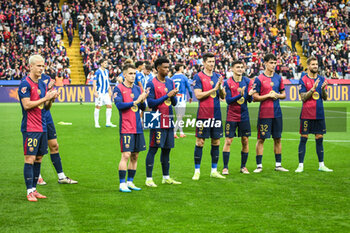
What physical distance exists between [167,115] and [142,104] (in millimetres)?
557

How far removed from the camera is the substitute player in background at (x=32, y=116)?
7562mm

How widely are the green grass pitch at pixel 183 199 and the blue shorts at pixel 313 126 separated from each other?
2.68ft

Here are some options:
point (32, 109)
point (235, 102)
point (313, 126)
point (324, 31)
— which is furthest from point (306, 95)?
point (324, 31)

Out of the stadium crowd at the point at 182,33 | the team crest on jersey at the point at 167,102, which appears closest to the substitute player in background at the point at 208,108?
the team crest on jersey at the point at 167,102

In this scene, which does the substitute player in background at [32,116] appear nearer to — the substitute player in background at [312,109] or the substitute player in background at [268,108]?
the substitute player in background at [268,108]

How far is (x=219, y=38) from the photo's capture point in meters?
39.2

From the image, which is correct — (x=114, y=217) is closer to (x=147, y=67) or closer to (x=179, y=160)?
(x=179, y=160)

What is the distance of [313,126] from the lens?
1017cm

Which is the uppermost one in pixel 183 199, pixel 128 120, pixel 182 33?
pixel 182 33

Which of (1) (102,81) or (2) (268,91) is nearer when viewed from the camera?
(2) (268,91)

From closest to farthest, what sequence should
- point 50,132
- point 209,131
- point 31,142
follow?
point 31,142
point 50,132
point 209,131

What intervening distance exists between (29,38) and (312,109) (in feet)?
95.0

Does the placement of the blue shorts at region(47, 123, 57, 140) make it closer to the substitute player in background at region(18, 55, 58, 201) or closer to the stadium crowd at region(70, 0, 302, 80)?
the substitute player in background at region(18, 55, 58, 201)

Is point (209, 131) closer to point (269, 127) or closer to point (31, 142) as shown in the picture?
point (269, 127)
